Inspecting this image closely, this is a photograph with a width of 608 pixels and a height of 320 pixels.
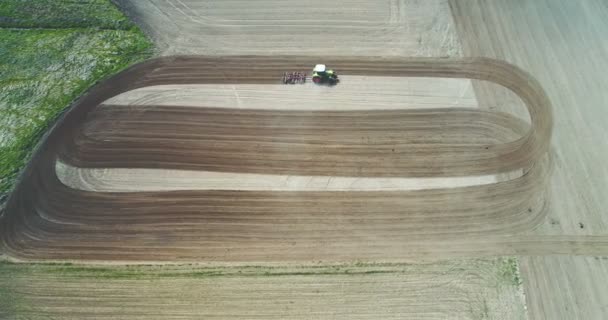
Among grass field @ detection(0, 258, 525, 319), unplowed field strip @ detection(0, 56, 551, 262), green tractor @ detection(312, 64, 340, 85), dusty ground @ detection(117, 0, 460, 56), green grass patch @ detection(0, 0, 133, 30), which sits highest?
green grass patch @ detection(0, 0, 133, 30)

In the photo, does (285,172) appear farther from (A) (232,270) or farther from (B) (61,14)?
(B) (61,14)

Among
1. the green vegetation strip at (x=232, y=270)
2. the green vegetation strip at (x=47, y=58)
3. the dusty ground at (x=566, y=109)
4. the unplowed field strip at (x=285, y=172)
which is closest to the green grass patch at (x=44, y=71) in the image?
the green vegetation strip at (x=47, y=58)

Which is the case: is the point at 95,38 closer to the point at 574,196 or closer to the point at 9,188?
the point at 9,188

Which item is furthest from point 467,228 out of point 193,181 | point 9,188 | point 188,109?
point 9,188

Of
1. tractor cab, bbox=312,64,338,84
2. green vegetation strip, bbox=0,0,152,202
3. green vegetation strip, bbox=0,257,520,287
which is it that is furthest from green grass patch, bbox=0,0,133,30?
green vegetation strip, bbox=0,257,520,287

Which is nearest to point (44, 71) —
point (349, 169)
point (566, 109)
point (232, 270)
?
point (232, 270)

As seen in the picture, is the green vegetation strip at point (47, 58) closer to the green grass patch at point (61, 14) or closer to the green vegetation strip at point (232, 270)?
the green grass patch at point (61, 14)

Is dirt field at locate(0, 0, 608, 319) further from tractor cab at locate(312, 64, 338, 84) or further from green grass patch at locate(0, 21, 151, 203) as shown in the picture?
green grass patch at locate(0, 21, 151, 203)
